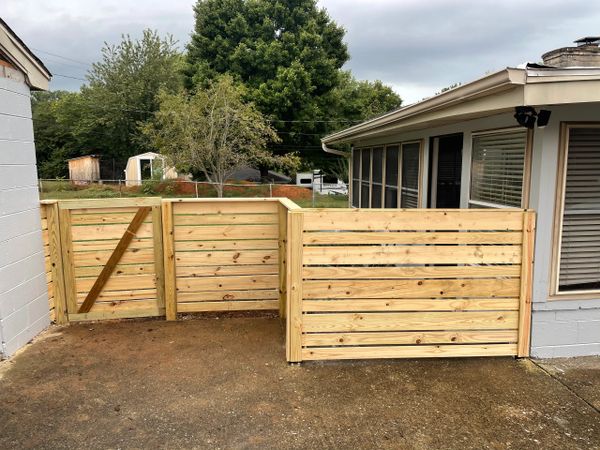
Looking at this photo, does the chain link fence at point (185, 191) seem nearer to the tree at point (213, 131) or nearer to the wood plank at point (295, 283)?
the tree at point (213, 131)

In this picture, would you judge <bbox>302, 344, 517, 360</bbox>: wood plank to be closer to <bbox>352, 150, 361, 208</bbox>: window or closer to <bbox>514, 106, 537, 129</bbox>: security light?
<bbox>514, 106, 537, 129</bbox>: security light

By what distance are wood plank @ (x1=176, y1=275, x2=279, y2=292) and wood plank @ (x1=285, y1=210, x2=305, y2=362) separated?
136cm

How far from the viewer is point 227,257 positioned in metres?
4.75

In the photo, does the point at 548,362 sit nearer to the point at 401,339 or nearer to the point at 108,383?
the point at 401,339

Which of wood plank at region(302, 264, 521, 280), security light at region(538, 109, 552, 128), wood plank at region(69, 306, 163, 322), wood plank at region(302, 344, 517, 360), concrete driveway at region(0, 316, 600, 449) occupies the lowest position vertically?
concrete driveway at region(0, 316, 600, 449)

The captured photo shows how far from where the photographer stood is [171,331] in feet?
14.5

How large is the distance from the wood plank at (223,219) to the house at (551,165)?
1.96 metres

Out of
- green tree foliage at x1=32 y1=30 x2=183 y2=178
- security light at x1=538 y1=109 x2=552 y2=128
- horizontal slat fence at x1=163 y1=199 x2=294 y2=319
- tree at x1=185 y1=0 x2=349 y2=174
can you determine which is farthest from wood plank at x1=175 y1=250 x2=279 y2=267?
green tree foliage at x1=32 y1=30 x2=183 y2=178

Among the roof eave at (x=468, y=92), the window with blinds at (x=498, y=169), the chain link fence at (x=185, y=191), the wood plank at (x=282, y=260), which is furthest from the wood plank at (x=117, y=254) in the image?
the chain link fence at (x=185, y=191)

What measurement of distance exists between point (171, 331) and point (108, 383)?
109 centimetres

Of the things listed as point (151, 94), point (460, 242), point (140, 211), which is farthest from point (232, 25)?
point (460, 242)

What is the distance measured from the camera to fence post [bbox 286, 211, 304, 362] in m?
3.44

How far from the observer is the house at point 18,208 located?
3789 millimetres

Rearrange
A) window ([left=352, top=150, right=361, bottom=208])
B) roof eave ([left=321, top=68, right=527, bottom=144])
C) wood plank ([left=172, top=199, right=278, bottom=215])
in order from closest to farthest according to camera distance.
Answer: roof eave ([left=321, top=68, right=527, bottom=144])
wood plank ([left=172, top=199, right=278, bottom=215])
window ([left=352, top=150, right=361, bottom=208])
